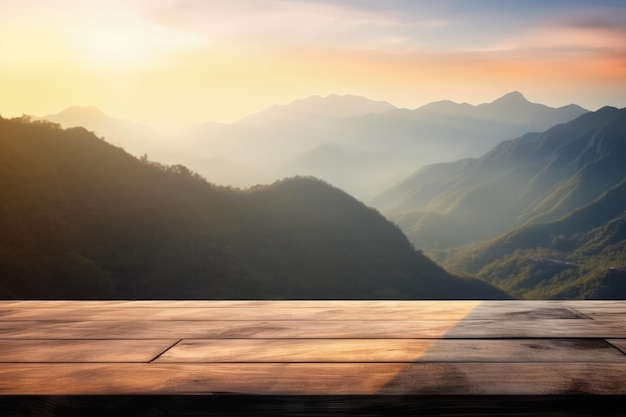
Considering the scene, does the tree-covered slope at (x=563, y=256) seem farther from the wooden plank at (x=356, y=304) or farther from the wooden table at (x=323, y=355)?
the wooden table at (x=323, y=355)

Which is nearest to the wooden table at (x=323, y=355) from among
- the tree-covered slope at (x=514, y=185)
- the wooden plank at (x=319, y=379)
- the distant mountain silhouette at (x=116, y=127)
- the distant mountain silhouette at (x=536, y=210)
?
the wooden plank at (x=319, y=379)

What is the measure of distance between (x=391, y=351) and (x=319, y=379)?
34 centimetres

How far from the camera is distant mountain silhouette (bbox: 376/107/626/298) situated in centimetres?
7206

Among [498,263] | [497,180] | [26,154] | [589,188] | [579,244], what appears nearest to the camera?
[26,154]

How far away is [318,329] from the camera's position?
76.2 inches

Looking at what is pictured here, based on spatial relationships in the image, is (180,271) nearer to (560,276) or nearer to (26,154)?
(26,154)

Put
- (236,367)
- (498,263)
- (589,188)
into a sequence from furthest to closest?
(589,188) < (498,263) < (236,367)

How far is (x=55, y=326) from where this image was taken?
6.84ft

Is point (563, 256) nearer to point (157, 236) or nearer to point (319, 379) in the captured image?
point (157, 236)

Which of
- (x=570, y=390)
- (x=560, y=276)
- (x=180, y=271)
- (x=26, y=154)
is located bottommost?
(x=560, y=276)

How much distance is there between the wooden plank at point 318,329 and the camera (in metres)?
1.82

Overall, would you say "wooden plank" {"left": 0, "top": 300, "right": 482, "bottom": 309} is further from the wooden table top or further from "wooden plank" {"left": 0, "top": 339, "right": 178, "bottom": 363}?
"wooden plank" {"left": 0, "top": 339, "right": 178, "bottom": 363}

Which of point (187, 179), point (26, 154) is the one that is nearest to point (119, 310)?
point (26, 154)
